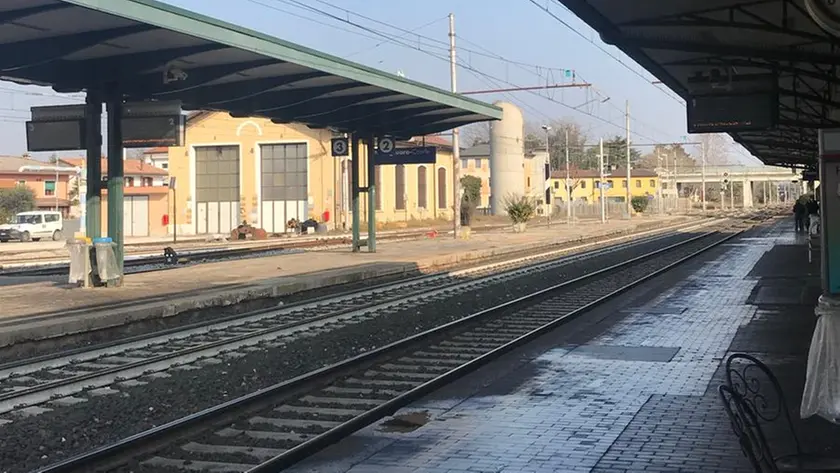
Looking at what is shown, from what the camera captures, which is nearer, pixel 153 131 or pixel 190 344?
pixel 190 344

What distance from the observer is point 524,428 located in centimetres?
732

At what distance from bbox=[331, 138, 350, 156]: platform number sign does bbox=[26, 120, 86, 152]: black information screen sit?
12333 millimetres

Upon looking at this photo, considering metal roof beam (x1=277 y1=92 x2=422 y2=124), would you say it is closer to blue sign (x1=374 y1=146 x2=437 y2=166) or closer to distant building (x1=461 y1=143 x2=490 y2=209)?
blue sign (x1=374 y1=146 x2=437 y2=166)

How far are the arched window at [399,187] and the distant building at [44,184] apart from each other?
1104 inches

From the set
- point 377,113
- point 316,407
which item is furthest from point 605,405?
point 377,113

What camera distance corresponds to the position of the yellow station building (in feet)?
203

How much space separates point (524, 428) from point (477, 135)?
5275 inches

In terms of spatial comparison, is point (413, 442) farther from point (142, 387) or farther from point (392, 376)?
point (142, 387)

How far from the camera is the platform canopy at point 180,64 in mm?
13867

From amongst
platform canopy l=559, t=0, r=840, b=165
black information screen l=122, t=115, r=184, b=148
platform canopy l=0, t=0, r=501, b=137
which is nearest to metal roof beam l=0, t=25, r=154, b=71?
platform canopy l=0, t=0, r=501, b=137

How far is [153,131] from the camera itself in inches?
694

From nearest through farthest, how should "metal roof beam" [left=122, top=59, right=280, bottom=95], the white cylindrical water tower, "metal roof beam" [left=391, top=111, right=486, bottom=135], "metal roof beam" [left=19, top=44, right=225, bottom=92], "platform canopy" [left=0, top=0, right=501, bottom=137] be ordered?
"platform canopy" [left=0, top=0, right=501, bottom=137]
"metal roof beam" [left=19, top=44, right=225, bottom=92]
"metal roof beam" [left=122, top=59, right=280, bottom=95]
"metal roof beam" [left=391, top=111, right=486, bottom=135]
the white cylindrical water tower

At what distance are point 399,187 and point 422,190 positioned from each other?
482cm

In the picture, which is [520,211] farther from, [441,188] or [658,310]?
[658,310]
